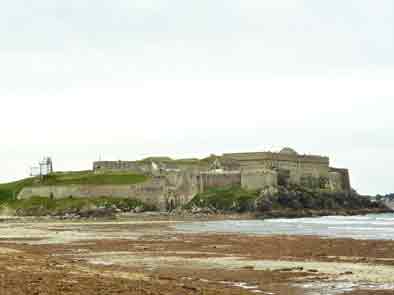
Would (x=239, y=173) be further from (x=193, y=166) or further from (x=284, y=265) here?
(x=284, y=265)

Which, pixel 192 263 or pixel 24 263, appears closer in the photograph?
pixel 24 263

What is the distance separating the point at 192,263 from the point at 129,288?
9459mm

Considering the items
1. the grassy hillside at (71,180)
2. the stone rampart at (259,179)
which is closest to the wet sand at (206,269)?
the stone rampart at (259,179)

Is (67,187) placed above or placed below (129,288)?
above

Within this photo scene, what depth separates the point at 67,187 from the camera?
121125 mm

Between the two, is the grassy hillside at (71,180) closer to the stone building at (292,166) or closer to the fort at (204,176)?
the fort at (204,176)

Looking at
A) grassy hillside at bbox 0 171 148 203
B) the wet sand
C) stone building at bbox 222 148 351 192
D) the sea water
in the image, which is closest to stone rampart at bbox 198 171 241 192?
stone building at bbox 222 148 351 192

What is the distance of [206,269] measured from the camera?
82.7ft

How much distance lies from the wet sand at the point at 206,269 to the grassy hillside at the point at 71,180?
275 ft

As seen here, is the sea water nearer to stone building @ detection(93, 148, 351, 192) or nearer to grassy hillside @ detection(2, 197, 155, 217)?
grassy hillside @ detection(2, 197, 155, 217)

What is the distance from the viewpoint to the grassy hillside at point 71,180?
12175 cm

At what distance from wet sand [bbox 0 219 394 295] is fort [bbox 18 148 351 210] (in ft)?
267

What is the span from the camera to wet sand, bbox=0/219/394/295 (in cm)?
1889

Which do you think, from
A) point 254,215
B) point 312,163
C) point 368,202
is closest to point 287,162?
point 312,163
